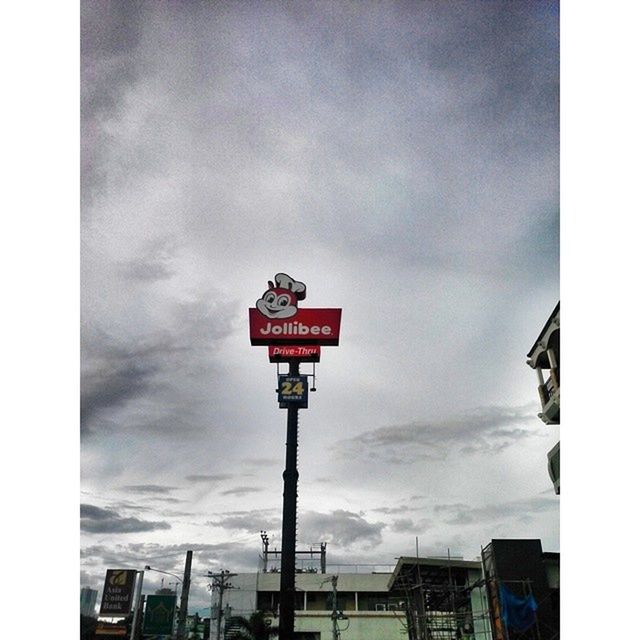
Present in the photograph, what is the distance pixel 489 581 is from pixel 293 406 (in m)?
5.06

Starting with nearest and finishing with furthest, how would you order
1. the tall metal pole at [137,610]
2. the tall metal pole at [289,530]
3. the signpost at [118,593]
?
the tall metal pole at [289,530]
the tall metal pole at [137,610]
the signpost at [118,593]

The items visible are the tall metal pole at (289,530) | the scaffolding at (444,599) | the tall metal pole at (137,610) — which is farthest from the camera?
the tall metal pole at (137,610)

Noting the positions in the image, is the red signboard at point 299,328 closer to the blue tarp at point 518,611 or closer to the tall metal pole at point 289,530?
the tall metal pole at point 289,530

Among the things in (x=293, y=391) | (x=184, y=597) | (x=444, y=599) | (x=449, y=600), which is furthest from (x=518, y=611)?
(x=184, y=597)

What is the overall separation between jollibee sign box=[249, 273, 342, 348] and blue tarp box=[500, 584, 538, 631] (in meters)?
5.85

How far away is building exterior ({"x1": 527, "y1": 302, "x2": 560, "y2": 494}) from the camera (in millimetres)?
9953

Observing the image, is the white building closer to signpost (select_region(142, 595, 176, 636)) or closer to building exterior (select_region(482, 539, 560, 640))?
building exterior (select_region(482, 539, 560, 640))

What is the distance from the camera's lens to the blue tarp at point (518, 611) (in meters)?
11.7

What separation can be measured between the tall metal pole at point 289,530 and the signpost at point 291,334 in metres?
0.02

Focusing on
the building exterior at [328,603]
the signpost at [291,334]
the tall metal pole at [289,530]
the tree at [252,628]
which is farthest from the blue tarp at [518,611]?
the tree at [252,628]
